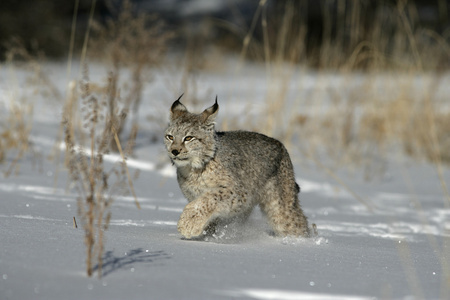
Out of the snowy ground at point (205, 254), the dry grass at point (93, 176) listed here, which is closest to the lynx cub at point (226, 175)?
the snowy ground at point (205, 254)

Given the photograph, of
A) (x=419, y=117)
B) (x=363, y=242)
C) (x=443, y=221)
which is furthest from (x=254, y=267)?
(x=419, y=117)

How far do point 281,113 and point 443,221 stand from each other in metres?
2.53

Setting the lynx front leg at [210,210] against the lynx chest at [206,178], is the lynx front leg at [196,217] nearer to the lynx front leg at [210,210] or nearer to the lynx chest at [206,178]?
the lynx front leg at [210,210]

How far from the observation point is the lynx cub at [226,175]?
368cm

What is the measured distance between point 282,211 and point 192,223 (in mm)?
849

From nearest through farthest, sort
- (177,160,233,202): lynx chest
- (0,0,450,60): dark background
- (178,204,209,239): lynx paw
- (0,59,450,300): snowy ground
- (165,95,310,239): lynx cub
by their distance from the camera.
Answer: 1. (0,59,450,300): snowy ground
2. (178,204,209,239): lynx paw
3. (165,95,310,239): lynx cub
4. (177,160,233,202): lynx chest
5. (0,0,450,60): dark background

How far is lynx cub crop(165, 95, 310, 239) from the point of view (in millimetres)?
3684

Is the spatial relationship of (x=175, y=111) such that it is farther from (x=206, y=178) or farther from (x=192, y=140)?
(x=206, y=178)

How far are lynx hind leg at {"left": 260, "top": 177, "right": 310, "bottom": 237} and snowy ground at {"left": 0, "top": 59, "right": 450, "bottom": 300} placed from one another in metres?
0.13

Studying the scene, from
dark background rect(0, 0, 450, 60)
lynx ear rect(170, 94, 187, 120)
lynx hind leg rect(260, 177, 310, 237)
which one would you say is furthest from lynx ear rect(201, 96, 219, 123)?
dark background rect(0, 0, 450, 60)

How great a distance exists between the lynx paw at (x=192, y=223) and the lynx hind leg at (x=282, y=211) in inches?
28.5

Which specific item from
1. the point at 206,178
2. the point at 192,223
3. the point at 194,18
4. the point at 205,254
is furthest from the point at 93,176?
the point at 194,18

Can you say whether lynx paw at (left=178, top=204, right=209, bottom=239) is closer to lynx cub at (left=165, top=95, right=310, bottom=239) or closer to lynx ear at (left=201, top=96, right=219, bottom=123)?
lynx cub at (left=165, top=95, right=310, bottom=239)

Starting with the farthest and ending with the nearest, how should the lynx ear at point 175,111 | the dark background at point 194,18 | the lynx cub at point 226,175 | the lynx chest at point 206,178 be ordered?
the dark background at point 194,18
the lynx ear at point 175,111
the lynx chest at point 206,178
the lynx cub at point 226,175
